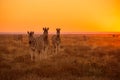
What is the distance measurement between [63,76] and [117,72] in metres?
3.04

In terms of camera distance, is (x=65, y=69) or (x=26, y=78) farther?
(x=65, y=69)

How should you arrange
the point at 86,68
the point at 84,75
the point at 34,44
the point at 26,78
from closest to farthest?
1. the point at 26,78
2. the point at 84,75
3. the point at 86,68
4. the point at 34,44

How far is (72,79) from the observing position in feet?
40.4

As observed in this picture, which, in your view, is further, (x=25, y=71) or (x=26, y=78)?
(x=25, y=71)

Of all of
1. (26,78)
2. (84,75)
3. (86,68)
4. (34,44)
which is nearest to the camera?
(26,78)

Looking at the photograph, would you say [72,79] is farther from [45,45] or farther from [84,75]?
[45,45]

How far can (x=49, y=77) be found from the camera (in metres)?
12.9

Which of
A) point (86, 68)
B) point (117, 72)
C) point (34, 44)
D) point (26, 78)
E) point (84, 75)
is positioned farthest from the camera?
point (34, 44)

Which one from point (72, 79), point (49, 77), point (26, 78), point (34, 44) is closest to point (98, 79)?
point (72, 79)

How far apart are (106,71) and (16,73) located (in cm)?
447

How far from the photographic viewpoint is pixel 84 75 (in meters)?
13.5

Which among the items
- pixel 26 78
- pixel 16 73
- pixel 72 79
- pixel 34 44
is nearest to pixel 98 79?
pixel 72 79

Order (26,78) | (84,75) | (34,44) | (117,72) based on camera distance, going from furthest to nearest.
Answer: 1. (34,44)
2. (117,72)
3. (84,75)
4. (26,78)

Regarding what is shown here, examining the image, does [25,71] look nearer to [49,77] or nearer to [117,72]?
[49,77]
